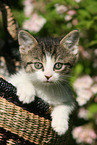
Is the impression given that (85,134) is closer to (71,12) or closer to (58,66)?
(58,66)

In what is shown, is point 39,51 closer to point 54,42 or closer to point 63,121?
point 54,42

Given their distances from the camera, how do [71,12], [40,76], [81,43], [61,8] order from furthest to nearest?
[81,43], [61,8], [71,12], [40,76]

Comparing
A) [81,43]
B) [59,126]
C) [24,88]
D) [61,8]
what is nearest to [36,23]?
[61,8]

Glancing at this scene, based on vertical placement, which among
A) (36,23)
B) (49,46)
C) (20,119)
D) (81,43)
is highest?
(49,46)

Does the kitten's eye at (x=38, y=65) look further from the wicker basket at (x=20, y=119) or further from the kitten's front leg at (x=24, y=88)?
the wicker basket at (x=20, y=119)

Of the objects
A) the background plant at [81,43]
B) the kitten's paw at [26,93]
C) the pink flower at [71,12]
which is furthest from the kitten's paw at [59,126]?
the pink flower at [71,12]

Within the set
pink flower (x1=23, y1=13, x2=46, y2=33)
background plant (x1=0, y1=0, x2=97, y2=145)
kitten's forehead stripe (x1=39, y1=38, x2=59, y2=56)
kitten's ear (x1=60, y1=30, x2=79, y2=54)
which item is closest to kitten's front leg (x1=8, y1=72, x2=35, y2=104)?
kitten's forehead stripe (x1=39, y1=38, x2=59, y2=56)
